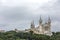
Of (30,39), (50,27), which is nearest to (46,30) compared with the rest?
(50,27)

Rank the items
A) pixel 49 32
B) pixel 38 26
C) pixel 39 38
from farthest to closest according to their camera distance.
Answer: pixel 38 26 < pixel 49 32 < pixel 39 38

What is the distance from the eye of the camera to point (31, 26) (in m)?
138

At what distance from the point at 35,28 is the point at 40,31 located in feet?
11.8

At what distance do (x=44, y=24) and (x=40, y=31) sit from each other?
776cm

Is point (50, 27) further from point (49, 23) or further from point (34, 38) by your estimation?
point (34, 38)

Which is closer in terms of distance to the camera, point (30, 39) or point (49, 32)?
point (30, 39)

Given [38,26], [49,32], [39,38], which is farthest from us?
[38,26]

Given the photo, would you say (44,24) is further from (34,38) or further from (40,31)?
(34,38)

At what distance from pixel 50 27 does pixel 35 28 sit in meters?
8.17

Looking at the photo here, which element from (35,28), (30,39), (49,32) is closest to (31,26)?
(35,28)

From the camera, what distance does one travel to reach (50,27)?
451 ft

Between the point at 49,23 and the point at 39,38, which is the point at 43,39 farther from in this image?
the point at 49,23

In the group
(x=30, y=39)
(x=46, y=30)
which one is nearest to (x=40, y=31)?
(x=46, y=30)

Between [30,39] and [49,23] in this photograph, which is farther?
[49,23]
